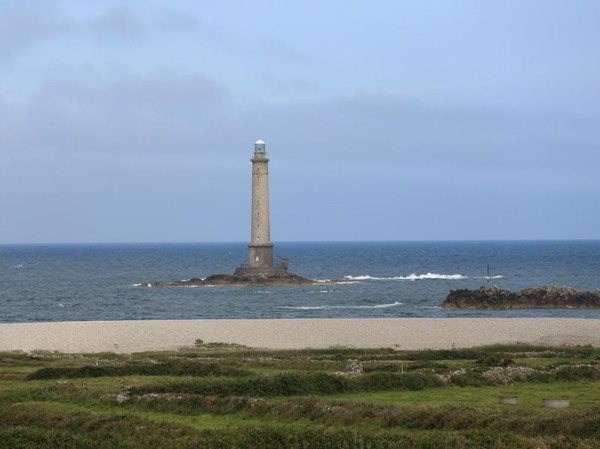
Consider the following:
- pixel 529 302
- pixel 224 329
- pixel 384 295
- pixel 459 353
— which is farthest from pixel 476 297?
pixel 459 353

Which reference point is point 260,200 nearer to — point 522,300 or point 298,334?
point 522,300

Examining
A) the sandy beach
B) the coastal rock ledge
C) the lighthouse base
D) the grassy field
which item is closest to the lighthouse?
the lighthouse base

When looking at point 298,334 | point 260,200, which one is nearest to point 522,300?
point 260,200

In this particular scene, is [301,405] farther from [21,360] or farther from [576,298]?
[576,298]

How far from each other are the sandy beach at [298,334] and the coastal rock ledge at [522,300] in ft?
51.2

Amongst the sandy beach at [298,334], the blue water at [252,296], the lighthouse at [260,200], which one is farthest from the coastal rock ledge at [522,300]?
the lighthouse at [260,200]

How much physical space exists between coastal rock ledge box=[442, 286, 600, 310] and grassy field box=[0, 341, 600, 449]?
40232 millimetres

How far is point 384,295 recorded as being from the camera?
305 ft

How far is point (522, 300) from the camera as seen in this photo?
3177 inches

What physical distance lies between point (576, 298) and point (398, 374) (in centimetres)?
5235

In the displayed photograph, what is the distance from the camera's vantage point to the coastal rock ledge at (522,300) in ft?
261

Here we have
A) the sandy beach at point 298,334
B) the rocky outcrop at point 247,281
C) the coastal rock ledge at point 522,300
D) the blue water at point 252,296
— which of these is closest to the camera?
the sandy beach at point 298,334

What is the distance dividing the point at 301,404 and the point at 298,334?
29.4 m

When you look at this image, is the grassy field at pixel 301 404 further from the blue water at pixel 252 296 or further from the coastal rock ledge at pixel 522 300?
the coastal rock ledge at pixel 522 300
